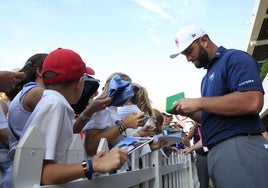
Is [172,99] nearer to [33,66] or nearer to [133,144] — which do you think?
[133,144]

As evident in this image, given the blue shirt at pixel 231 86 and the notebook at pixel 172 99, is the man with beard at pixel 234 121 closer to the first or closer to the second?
the blue shirt at pixel 231 86

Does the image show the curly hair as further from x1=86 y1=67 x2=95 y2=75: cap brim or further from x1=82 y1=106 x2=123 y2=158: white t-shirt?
x1=82 y1=106 x2=123 y2=158: white t-shirt

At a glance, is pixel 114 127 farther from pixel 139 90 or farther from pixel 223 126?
pixel 139 90

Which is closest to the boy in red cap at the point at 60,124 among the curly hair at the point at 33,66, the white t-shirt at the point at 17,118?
the white t-shirt at the point at 17,118

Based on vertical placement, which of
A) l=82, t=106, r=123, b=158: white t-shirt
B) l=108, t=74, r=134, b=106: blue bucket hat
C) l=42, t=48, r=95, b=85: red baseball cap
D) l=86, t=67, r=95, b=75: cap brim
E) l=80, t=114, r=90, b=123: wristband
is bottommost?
l=82, t=106, r=123, b=158: white t-shirt

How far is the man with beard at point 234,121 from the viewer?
2.20 metres

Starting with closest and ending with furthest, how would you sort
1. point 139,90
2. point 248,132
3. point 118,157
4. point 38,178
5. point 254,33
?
point 38,178, point 118,157, point 248,132, point 139,90, point 254,33

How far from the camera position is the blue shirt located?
228 centimetres

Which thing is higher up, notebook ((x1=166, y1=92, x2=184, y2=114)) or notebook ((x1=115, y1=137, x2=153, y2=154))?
notebook ((x1=166, y1=92, x2=184, y2=114))

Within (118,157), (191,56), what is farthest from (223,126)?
(118,157)

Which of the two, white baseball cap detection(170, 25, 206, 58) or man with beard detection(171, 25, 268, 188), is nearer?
man with beard detection(171, 25, 268, 188)

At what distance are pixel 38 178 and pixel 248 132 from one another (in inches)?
59.8

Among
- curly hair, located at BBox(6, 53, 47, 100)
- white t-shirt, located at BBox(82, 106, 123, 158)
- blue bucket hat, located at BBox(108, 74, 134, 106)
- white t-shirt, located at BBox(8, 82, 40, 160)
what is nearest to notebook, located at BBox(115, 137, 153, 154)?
white t-shirt, located at BBox(82, 106, 123, 158)

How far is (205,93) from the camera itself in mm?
2705
